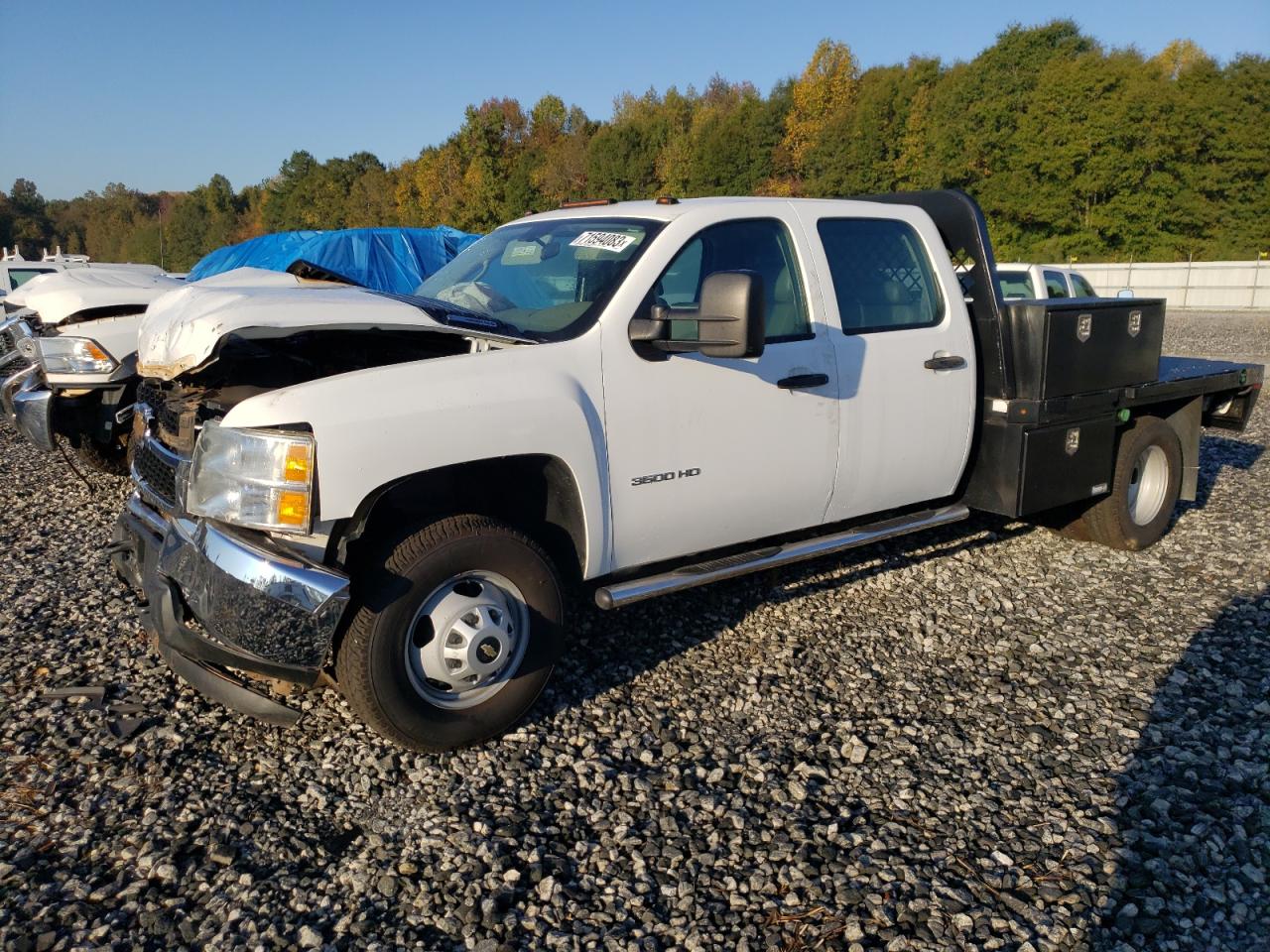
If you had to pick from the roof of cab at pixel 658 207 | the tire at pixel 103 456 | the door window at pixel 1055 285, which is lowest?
the tire at pixel 103 456

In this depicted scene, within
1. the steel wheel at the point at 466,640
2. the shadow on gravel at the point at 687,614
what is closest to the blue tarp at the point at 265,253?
the shadow on gravel at the point at 687,614

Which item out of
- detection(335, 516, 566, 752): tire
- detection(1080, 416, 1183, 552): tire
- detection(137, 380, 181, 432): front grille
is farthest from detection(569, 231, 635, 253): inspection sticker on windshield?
detection(1080, 416, 1183, 552): tire

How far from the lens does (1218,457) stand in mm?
9172

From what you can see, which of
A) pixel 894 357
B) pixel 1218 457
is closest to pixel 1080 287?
pixel 1218 457

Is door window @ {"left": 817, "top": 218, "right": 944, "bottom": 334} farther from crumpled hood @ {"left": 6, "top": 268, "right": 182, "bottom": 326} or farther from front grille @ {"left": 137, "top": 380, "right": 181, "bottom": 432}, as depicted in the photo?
crumpled hood @ {"left": 6, "top": 268, "right": 182, "bottom": 326}

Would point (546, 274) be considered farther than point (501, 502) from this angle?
Yes

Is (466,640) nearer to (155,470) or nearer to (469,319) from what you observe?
(469,319)

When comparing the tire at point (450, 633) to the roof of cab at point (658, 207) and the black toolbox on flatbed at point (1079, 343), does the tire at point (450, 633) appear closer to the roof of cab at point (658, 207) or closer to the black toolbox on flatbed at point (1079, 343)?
the roof of cab at point (658, 207)

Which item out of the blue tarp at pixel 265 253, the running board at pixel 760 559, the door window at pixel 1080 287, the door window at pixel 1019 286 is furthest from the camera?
the blue tarp at pixel 265 253

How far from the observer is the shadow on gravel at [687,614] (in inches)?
165

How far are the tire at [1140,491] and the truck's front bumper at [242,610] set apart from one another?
16.0 feet

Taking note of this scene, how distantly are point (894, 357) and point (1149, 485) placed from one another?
274 cm

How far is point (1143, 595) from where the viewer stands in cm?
533

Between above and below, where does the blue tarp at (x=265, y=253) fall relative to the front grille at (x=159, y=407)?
above
